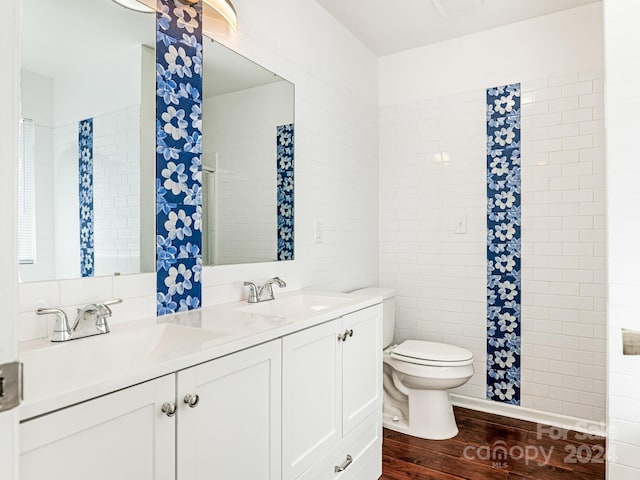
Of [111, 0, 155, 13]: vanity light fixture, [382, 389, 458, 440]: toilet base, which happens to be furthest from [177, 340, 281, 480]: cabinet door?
[382, 389, 458, 440]: toilet base

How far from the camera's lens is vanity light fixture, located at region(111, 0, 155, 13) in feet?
4.80

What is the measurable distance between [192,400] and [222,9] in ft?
4.83

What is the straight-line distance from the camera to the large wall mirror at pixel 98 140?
125 centimetres

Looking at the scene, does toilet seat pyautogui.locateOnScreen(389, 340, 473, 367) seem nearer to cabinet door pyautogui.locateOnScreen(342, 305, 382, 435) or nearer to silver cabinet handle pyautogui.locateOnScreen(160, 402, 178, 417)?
cabinet door pyautogui.locateOnScreen(342, 305, 382, 435)

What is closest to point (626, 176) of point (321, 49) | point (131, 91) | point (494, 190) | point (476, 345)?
point (494, 190)

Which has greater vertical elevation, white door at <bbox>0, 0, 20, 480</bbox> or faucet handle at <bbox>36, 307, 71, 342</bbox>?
white door at <bbox>0, 0, 20, 480</bbox>

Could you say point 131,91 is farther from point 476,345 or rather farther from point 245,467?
point 476,345

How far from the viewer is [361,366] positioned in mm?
1911

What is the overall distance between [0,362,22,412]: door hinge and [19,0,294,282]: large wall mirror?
28.5 inches

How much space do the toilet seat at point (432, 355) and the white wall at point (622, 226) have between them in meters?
0.81

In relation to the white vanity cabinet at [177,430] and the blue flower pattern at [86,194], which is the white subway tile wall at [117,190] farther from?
the white vanity cabinet at [177,430]

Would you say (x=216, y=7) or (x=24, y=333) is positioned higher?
(x=216, y=7)

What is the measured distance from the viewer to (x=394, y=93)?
10.4 ft

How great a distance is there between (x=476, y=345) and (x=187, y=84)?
2.38 m
